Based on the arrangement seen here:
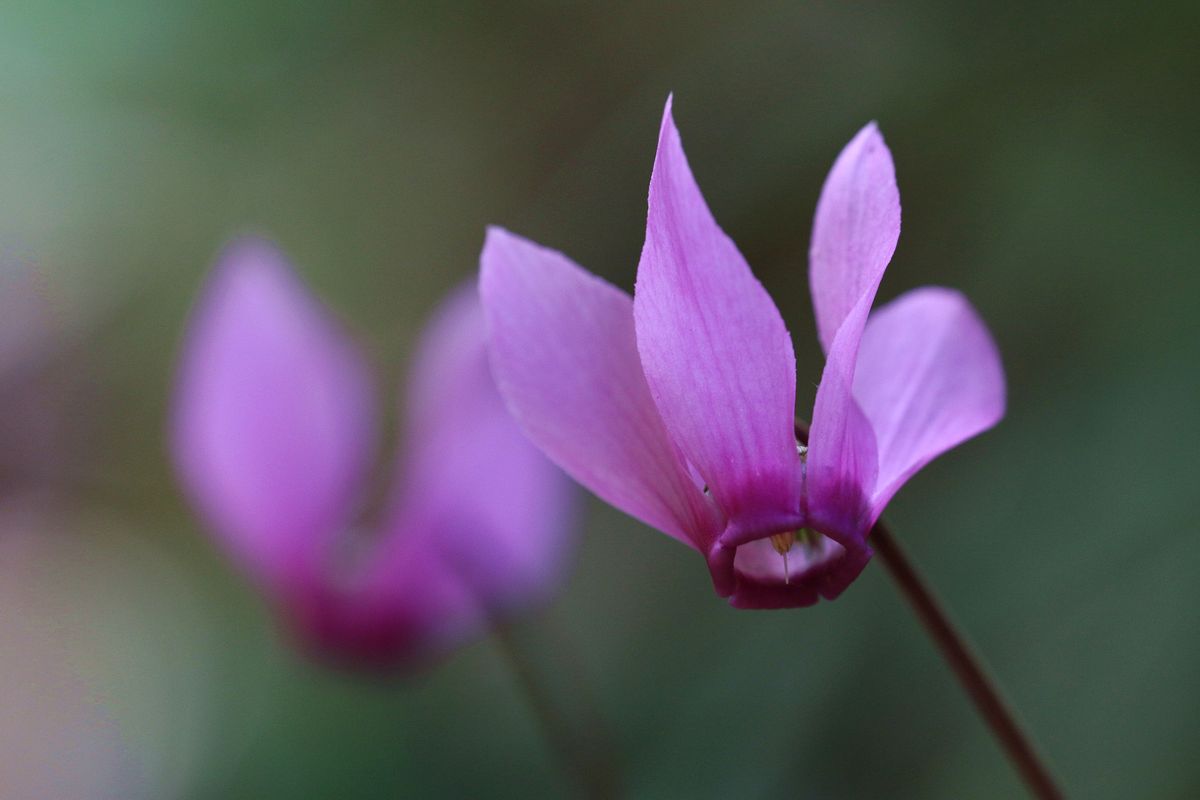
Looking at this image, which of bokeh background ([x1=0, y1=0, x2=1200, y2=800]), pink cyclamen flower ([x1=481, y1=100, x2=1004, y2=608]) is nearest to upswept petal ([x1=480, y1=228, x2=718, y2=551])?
pink cyclamen flower ([x1=481, y1=100, x2=1004, y2=608])

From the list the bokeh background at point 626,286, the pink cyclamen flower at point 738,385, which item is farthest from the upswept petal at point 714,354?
the bokeh background at point 626,286

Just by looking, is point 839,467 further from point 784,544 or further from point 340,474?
point 340,474

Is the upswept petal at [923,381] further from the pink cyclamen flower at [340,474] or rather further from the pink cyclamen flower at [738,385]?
the pink cyclamen flower at [340,474]

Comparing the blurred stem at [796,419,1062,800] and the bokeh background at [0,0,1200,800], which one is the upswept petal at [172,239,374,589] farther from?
the blurred stem at [796,419,1062,800]

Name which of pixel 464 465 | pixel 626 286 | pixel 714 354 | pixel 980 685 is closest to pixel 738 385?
pixel 714 354

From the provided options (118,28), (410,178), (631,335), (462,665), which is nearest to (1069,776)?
(462,665)

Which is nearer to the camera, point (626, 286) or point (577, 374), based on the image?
point (577, 374)
